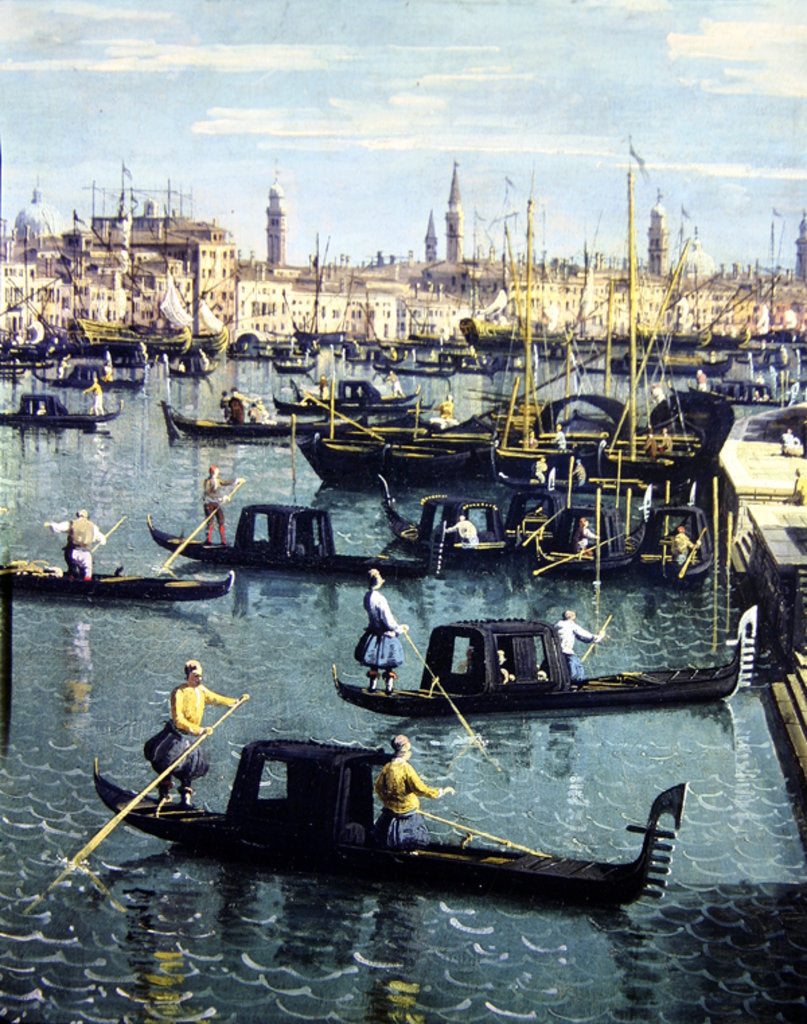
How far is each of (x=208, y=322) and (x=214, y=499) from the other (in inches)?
177

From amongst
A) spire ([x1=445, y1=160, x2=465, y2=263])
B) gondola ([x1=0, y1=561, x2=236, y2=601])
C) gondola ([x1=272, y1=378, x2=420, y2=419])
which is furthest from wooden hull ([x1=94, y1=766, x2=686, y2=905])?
gondola ([x1=272, y1=378, x2=420, y2=419])

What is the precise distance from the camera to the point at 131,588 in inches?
289

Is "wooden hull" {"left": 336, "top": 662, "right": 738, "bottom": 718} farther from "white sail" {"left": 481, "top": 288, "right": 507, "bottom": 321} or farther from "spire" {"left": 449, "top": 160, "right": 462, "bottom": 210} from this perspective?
"white sail" {"left": 481, "top": 288, "right": 507, "bottom": 321}

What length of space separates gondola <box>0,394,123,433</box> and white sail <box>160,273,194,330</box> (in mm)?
1044

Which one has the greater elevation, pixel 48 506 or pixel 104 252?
pixel 104 252

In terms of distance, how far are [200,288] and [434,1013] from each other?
5705 mm

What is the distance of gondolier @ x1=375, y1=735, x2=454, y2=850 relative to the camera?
559 cm

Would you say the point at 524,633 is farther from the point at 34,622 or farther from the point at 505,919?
the point at 34,622

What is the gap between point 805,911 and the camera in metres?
5.46

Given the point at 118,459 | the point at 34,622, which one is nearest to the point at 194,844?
the point at 34,622

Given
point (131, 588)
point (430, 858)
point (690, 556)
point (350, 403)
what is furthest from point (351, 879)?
point (350, 403)

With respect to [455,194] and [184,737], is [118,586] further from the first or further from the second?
[455,194]

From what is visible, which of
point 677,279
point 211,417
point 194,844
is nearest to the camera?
point 194,844

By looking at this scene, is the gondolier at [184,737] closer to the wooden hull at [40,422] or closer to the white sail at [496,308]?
the wooden hull at [40,422]
